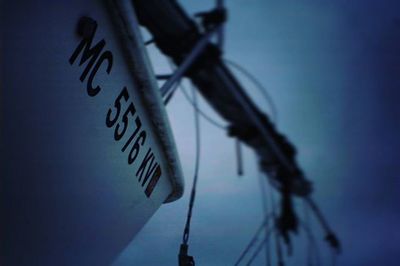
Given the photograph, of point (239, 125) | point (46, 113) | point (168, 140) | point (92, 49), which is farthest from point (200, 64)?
point (46, 113)

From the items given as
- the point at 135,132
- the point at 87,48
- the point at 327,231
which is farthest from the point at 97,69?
the point at 327,231

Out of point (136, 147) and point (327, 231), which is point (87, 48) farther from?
point (327, 231)

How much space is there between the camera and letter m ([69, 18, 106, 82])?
4.23 feet

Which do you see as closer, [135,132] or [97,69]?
[97,69]

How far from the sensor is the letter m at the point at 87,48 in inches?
50.8

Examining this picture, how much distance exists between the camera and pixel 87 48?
133 centimetres

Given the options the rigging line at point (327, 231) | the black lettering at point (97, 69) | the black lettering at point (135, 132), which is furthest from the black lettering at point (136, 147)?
the rigging line at point (327, 231)

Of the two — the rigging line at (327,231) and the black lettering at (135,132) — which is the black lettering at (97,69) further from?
the rigging line at (327,231)

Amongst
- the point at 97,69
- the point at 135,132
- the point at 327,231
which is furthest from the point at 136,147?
the point at 327,231

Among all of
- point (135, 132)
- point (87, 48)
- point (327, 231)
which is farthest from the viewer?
point (327, 231)

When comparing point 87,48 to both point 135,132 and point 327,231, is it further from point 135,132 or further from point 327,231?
→ point 327,231

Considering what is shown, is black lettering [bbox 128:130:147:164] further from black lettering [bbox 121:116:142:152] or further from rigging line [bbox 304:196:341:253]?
rigging line [bbox 304:196:341:253]

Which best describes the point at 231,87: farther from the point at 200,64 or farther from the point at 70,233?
the point at 70,233

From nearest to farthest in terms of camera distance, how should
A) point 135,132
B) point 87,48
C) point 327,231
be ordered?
1. point 87,48
2. point 135,132
3. point 327,231
